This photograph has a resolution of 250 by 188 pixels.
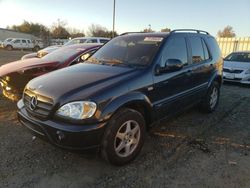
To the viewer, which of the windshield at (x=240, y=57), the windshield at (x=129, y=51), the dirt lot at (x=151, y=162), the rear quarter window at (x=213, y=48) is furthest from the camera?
the windshield at (x=240, y=57)

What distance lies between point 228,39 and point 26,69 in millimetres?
20209

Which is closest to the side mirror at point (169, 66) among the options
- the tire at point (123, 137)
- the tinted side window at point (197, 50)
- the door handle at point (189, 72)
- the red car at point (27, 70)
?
the door handle at point (189, 72)

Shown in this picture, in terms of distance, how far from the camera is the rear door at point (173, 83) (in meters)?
3.98

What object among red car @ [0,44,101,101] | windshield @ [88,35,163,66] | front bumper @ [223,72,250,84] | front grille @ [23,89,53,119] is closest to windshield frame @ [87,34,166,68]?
windshield @ [88,35,163,66]

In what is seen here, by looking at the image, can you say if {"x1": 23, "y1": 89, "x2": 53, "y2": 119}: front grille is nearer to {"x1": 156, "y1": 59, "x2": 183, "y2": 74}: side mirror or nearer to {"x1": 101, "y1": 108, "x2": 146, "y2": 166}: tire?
{"x1": 101, "y1": 108, "x2": 146, "y2": 166}: tire

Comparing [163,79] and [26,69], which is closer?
[163,79]

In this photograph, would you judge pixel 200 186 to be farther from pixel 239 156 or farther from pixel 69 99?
pixel 69 99

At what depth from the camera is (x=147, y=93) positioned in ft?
12.2

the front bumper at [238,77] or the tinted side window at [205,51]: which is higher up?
the tinted side window at [205,51]

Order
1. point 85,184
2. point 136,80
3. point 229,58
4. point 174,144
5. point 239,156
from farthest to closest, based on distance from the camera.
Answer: point 229,58, point 174,144, point 239,156, point 136,80, point 85,184

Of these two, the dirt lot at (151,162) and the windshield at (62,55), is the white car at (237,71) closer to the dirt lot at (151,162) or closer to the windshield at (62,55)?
the dirt lot at (151,162)

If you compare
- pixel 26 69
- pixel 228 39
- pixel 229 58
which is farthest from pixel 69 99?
pixel 228 39

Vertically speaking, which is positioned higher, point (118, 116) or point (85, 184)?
point (118, 116)

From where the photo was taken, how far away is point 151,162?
12.0 feet
